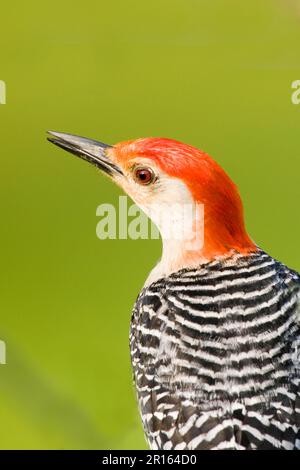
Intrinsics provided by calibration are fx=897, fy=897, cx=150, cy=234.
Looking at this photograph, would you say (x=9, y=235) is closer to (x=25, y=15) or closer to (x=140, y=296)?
(x=140, y=296)

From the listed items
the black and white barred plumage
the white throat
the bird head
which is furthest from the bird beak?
the black and white barred plumage

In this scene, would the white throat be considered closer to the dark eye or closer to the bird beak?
the dark eye

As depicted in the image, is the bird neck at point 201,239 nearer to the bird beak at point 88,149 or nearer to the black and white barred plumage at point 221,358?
the black and white barred plumage at point 221,358

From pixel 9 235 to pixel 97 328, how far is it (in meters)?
0.46

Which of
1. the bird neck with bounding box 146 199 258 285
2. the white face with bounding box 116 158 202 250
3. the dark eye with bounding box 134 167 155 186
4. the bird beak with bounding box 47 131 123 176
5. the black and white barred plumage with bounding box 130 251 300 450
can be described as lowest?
the black and white barred plumage with bounding box 130 251 300 450

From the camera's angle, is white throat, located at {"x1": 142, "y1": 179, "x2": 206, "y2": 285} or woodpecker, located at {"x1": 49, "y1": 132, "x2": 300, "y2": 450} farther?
white throat, located at {"x1": 142, "y1": 179, "x2": 206, "y2": 285}

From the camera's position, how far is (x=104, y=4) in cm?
375

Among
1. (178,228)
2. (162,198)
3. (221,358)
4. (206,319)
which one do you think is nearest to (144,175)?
(162,198)

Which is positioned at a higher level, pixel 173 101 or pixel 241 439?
pixel 173 101

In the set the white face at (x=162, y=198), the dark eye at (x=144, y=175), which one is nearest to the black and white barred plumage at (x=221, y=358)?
the white face at (x=162, y=198)

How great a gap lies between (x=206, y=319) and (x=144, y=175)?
0.48 metres

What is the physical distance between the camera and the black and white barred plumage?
2.39 meters

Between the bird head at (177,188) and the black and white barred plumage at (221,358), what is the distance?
63 mm
